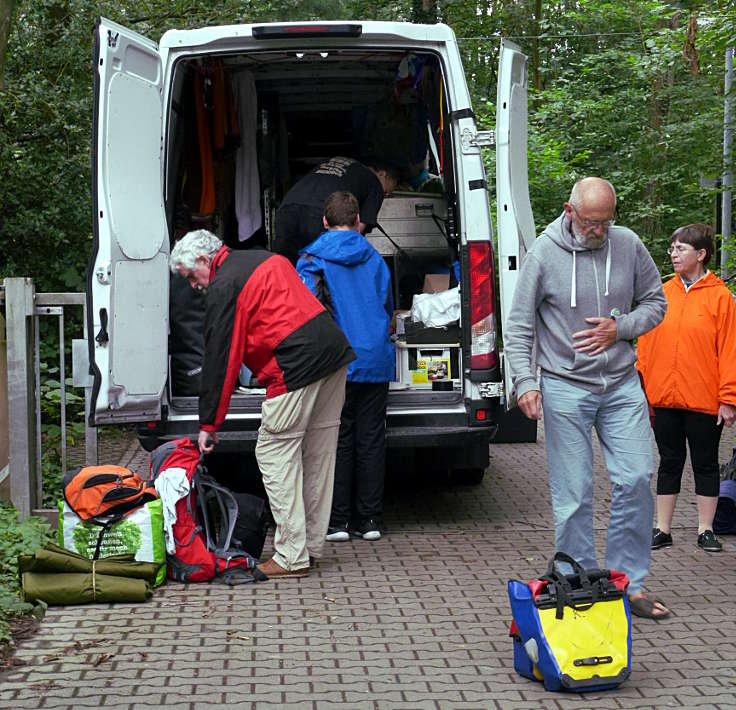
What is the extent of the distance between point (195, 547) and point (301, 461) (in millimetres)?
687

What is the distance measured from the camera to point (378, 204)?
25.0 feet

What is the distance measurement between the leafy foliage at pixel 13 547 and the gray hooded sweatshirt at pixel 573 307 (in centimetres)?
233

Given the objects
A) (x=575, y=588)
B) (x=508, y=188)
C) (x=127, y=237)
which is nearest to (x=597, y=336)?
(x=575, y=588)

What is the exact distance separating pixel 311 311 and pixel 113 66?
60.4 inches

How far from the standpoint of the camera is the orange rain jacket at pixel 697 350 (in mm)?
6031

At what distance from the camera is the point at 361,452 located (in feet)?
21.5

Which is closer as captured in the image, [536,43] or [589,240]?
[589,240]

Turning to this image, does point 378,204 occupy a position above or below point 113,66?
below

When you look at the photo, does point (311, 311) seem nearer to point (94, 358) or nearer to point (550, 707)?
point (94, 358)

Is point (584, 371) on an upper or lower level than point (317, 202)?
lower

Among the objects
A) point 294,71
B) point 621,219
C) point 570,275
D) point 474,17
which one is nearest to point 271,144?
point 294,71

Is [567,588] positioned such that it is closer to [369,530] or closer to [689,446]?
[689,446]

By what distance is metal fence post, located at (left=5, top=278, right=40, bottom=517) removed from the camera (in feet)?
21.2

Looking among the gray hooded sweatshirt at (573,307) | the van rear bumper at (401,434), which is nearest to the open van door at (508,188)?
the van rear bumper at (401,434)
